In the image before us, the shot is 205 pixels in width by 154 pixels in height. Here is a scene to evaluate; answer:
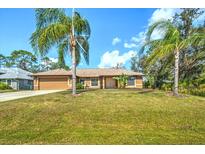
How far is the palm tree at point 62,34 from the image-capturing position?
1453 centimetres

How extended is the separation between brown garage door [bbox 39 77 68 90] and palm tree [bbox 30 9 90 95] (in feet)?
53.4

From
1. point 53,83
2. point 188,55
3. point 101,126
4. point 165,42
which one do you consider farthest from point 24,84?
point 101,126

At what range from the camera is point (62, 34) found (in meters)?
15.0

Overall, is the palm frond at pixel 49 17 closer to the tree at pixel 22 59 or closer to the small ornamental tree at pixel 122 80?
the small ornamental tree at pixel 122 80

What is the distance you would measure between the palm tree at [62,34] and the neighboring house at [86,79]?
16260mm

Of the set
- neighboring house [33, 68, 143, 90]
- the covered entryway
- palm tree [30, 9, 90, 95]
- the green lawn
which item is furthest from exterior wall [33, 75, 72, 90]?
the green lawn

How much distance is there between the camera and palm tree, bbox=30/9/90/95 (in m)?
14.5

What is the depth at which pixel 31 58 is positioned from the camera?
2110 inches

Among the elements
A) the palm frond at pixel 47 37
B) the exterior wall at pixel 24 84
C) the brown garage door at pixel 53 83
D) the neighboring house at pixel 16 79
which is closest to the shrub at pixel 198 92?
the palm frond at pixel 47 37

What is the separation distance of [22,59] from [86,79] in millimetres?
23789

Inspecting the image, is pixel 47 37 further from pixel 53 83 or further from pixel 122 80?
pixel 53 83

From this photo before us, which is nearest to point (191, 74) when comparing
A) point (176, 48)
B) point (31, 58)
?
point (176, 48)

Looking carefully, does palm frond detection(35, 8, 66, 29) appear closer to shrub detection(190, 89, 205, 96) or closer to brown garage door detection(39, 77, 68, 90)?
shrub detection(190, 89, 205, 96)
